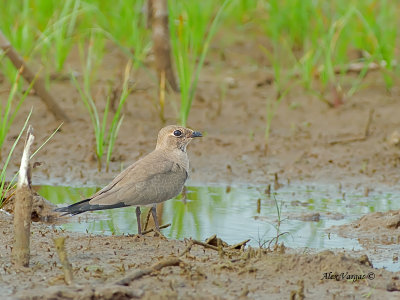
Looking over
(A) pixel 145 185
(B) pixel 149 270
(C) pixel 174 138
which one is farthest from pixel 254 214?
(B) pixel 149 270

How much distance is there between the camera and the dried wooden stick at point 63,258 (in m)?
4.17

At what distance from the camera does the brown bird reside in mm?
5379

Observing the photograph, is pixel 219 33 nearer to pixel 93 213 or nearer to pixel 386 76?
pixel 386 76

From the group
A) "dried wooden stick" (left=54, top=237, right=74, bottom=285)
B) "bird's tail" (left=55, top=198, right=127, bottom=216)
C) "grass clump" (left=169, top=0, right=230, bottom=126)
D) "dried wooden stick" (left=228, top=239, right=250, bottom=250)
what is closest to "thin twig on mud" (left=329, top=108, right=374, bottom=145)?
"grass clump" (left=169, top=0, right=230, bottom=126)

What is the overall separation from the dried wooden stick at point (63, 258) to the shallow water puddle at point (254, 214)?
52.3 inches

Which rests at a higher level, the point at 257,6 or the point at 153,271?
the point at 257,6

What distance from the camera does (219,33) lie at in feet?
41.2

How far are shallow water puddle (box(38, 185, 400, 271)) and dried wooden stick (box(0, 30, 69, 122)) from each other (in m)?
1.26

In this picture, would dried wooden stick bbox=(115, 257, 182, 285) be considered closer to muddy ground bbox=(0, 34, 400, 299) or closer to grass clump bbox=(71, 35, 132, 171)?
muddy ground bbox=(0, 34, 400, 299)

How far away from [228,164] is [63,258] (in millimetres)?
4139

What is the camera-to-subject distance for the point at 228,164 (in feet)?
26.9

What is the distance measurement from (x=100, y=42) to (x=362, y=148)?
3.47m

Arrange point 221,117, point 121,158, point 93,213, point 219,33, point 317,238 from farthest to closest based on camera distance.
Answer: point 219,33, point 221,117, point 121,158, point 93,213, point 317,238

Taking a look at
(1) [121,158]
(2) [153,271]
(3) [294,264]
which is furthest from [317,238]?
(1) [121,158]
